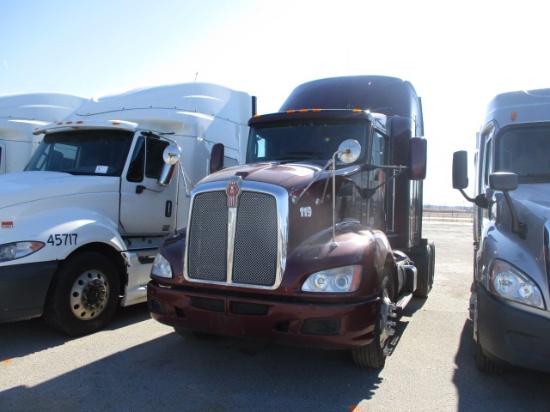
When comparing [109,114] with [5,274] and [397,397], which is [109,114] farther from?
[397,397]

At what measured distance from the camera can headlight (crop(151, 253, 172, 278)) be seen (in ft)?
14.1

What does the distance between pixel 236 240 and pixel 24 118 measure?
7.39m

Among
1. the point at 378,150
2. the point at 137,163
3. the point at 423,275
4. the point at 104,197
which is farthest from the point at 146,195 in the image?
the point at 423,275

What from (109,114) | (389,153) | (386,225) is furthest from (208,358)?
(109,114)

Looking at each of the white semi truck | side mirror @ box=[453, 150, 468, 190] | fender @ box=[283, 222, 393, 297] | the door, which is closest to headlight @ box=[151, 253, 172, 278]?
fender @ box=[283, 222, 393, 297]

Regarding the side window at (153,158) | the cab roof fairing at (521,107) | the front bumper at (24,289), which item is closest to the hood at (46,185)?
the side window at (153,158)

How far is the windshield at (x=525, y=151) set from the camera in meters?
4.79

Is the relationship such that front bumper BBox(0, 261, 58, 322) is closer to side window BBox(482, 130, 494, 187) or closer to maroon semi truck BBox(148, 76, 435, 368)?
maroon semi truck BBox(148, 76, 435, 368)

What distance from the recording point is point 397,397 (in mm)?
3742

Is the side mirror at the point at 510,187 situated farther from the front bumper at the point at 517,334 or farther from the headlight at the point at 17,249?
the headlight at the point at 17,249

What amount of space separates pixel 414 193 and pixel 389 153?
1.47 meters

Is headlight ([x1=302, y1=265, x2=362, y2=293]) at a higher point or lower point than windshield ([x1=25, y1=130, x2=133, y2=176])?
lower

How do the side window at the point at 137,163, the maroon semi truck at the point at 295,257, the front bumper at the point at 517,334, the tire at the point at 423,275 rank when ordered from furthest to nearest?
the tire at the point at 423,275 < the side window at the point at 137,163 < the maroon semi truck at the point at 295,257 < the front bumper at the point at 517,334

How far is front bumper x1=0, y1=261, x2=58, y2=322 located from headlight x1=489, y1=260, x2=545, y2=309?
14.1ft
